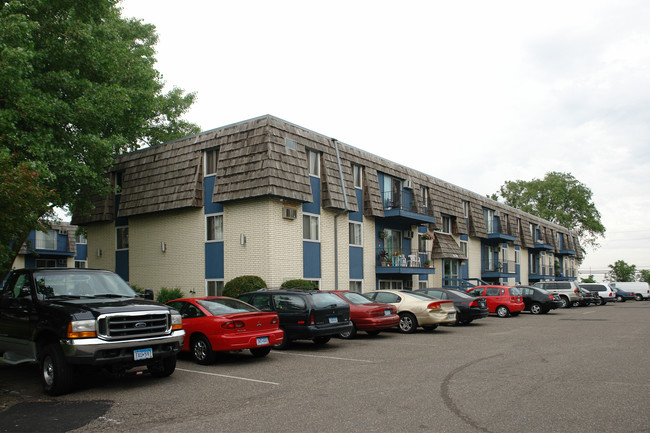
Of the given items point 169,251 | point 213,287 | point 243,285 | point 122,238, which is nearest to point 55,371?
point 243,285

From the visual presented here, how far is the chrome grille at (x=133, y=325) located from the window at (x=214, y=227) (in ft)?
43.7

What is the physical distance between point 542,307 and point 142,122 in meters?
21.2

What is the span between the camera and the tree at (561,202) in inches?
2943

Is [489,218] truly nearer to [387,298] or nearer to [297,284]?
[297,284]

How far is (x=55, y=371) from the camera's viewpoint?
819 cm

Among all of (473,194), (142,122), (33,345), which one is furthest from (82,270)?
(473,194)

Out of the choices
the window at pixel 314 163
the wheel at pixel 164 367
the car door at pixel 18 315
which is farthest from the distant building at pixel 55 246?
the wheel at pixel 164 367

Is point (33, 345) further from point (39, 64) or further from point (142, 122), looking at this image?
point (142, 122)

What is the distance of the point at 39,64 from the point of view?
19.4 m

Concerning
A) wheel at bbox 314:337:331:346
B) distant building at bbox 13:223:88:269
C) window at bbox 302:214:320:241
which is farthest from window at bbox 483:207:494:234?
distant building at bbox 13:223:88:269

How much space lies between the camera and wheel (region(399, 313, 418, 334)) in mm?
17156

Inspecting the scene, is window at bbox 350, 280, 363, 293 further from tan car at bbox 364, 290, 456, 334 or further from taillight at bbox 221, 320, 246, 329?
taillight at bbox 221, 320, 246, 329

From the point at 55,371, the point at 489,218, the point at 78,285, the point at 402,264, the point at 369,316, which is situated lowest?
the point at 369,316

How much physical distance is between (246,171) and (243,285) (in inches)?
172
